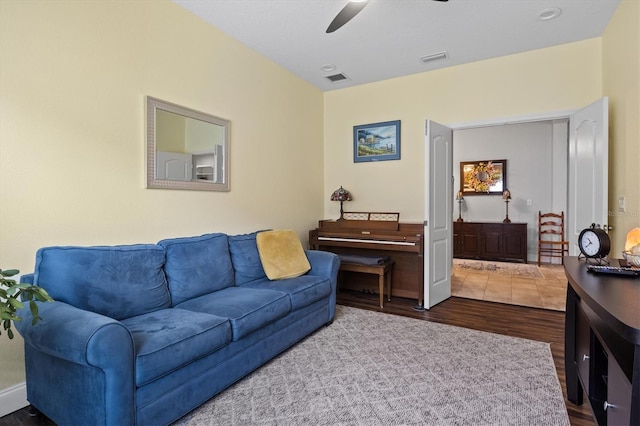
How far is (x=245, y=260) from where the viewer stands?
9.85 ft

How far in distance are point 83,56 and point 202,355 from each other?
6.69ft

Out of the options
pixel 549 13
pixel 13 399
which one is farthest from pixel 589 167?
pixel 13 399

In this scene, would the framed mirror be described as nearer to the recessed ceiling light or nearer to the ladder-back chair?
the recessed ceiling light

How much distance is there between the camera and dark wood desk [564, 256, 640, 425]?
99 centimetres

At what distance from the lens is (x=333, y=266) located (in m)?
3.25

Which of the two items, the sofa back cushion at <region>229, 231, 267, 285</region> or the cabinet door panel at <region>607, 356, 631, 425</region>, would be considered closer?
the cabinet door panel at <region>607, 356, 631, 425</region>

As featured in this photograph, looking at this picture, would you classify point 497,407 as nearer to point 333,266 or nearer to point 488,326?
point 488,326

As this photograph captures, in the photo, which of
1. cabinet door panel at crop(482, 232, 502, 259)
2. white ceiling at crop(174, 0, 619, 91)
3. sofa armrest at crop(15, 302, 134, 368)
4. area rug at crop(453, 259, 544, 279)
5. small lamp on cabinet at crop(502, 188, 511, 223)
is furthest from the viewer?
small lamp on cabinet at crop(502, 188, 511, 223)

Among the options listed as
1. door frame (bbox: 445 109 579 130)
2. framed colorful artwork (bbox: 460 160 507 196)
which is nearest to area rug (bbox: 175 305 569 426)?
door frame (bbox: 445 109 579 130)

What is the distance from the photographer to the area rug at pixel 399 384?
185cm

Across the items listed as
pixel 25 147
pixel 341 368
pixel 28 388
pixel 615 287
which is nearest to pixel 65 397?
pixel 28 388

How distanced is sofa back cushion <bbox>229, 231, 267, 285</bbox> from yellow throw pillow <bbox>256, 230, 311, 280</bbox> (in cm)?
5

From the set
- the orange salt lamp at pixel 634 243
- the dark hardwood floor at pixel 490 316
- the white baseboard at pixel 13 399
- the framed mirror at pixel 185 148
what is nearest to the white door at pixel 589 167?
the dark hardwood floor at pixel 490 316

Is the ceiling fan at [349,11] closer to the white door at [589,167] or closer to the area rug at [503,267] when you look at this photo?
the white door at [589,167]
